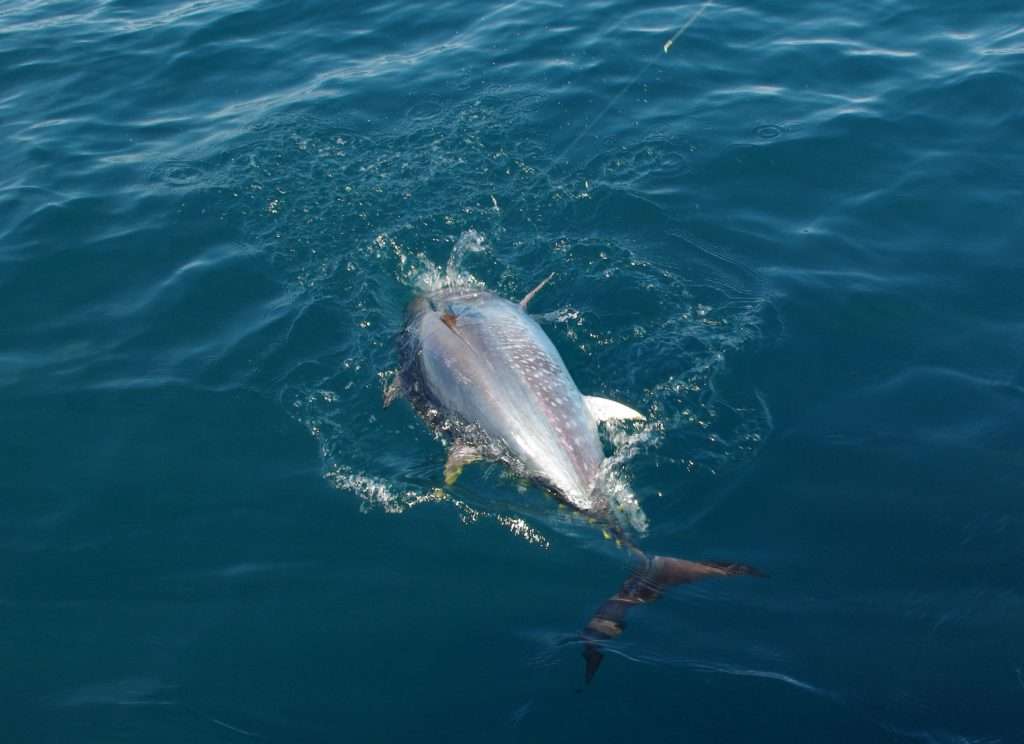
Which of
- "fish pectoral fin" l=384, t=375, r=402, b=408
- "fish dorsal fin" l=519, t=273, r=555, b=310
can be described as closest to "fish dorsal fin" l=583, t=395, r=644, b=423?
"fish dorsal fin" l=519, t=273, r=555, b=310

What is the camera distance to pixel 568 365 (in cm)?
959

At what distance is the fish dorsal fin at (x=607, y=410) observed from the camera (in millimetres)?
8398

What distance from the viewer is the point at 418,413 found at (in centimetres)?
898

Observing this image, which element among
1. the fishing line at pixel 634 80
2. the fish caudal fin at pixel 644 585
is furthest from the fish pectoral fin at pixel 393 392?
the fishing line at pixel 634 80

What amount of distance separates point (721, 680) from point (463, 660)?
73.9 inches

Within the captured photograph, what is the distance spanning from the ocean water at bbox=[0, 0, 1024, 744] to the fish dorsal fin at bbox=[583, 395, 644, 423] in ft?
0.66

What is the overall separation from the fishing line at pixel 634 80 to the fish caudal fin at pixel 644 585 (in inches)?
267

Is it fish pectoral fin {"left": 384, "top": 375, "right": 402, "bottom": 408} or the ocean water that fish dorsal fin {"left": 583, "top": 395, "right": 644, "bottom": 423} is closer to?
the ocean water

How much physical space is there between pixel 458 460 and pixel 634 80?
29.1ft

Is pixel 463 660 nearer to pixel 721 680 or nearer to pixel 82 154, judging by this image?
pixel 721 680

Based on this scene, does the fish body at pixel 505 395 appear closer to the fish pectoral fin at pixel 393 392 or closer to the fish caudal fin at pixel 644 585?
the fish pectoral fin at pixel 393 392

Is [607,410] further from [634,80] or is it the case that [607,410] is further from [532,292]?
[634,80]

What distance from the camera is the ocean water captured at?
6.82 meters

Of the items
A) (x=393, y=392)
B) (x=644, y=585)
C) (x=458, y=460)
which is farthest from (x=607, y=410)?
(x=393, y=392)
